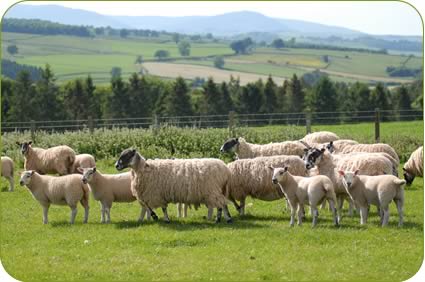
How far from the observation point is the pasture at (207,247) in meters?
10.5

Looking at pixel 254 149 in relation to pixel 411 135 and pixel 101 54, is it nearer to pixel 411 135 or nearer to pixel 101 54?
pixel 411 135

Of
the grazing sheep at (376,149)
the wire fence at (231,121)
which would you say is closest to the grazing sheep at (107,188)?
the grazing sheep at (376,149)

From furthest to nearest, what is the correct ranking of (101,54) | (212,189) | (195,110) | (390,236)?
(101,54) → (195,110) → (212,189) → (390,236)

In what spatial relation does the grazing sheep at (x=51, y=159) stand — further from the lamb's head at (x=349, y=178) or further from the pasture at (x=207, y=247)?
the lamb's head at (x=349, y=178)

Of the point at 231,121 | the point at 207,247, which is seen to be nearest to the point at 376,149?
the point at 207,247

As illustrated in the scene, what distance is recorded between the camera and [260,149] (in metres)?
19.5

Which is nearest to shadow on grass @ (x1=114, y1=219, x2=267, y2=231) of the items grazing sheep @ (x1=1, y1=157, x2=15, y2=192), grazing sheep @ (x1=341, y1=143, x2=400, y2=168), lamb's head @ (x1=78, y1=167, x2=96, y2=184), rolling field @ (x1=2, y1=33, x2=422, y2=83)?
lamb's head @ (x1=78, y1=167, x2=96, y2=184)

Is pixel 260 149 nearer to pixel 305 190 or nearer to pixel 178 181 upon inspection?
pixel 178 181

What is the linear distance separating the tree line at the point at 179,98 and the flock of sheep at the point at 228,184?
45.4 m

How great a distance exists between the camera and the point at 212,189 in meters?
14.1

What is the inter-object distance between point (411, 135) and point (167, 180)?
15.8m

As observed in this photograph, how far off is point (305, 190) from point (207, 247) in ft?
8.74

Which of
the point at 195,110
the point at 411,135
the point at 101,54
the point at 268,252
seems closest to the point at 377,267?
the point at 268,252

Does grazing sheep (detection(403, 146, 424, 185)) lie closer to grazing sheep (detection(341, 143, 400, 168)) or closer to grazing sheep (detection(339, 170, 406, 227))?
grazing sheep (detection(341, 143, 400, 168))
